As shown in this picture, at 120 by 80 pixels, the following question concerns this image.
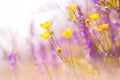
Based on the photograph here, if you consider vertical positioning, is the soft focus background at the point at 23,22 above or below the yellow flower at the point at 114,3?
above

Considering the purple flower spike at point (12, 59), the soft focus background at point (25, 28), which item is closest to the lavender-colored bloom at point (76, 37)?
the soft focus background at point (25, 28)

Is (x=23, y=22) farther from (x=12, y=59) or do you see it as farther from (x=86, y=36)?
(x=86, y=36)

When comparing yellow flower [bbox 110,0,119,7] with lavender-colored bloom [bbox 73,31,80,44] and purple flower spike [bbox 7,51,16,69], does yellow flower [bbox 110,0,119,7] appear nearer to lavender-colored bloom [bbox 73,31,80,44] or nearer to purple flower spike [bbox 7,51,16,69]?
lavender-colored bloom [bbox 73,31,80,44]

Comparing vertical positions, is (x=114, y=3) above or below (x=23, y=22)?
below

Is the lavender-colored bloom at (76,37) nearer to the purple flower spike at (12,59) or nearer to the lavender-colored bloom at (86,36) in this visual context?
the lavender-colored bloom at (86,36)

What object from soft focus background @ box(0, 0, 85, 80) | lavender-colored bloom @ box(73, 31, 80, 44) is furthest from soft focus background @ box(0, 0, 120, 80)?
lavender-colored bloom @ box(73, 31, 80, 44)

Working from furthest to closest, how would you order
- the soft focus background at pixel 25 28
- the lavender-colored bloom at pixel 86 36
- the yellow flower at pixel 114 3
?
1. the soft focus background at pixel 25 28
2. the yellow flower at pixel 114 3
3. the lavender-colored bloom at pixel 86 36

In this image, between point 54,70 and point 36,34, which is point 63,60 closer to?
point 54,70

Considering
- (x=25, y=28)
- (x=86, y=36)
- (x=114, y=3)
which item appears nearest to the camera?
(x=86, y=36)

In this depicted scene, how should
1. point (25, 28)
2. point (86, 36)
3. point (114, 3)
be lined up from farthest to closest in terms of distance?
point (25, 28)
point (114, 3)
point (86, 36)

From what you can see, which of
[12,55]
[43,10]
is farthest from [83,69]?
[43,10]

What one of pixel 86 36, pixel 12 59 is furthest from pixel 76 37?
pixel 12 59
